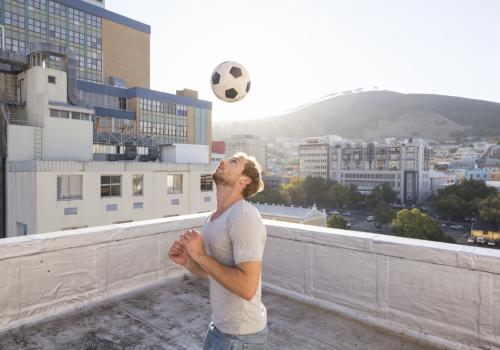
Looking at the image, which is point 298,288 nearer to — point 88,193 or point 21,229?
point 88,193

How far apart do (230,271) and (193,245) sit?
25 centimetres

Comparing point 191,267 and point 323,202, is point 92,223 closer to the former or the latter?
point 191,267

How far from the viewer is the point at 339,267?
4516 millimetres

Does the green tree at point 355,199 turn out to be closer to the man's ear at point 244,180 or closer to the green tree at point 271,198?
the green tree at point 271,198

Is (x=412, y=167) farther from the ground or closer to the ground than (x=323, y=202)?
farther from the ground

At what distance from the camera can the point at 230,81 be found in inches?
285

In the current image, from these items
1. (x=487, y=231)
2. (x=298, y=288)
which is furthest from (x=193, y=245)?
(x=487, y=231)

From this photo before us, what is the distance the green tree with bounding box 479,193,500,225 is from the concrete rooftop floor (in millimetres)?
60848

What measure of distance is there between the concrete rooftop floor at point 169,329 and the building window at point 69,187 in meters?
19.2

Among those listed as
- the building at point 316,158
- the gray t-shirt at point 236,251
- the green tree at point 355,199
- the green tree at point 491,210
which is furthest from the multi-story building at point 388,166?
the gray t-shirt at point 236,251

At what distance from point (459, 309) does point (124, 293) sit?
4.14 metres

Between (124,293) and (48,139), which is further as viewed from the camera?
(48,139)

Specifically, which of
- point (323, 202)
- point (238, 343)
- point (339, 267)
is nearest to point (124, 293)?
point (339, 267)

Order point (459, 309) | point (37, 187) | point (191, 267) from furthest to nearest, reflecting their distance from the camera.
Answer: point (37, 187) < point (459, 309) < point (191, 267)
